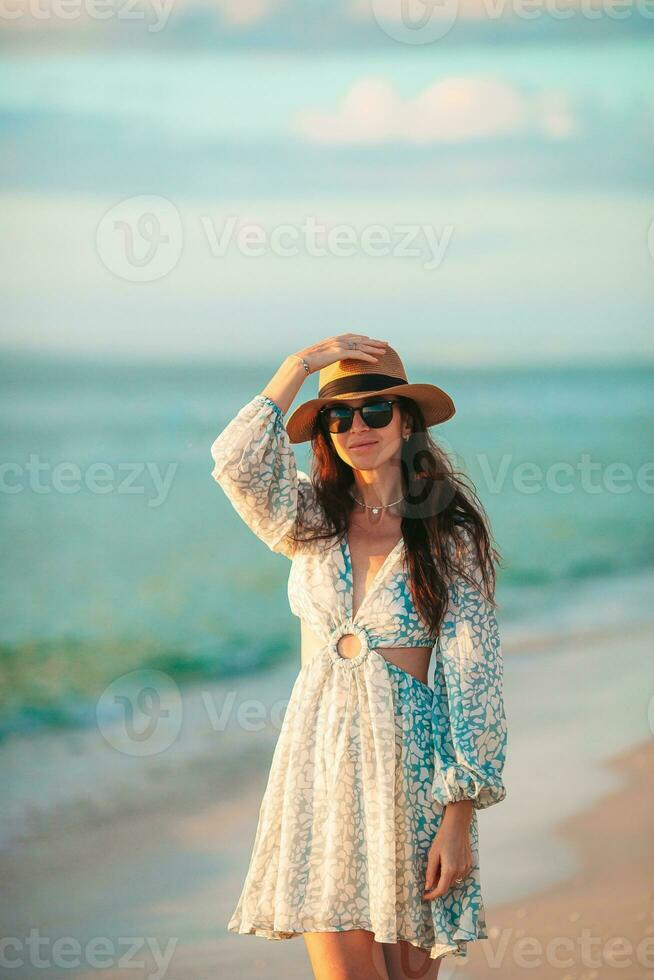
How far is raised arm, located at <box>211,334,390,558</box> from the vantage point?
229 centimetres

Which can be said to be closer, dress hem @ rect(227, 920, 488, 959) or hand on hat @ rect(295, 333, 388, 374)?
dress hem @ rect(227, 920, 488, 959)

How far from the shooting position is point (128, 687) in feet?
12.8

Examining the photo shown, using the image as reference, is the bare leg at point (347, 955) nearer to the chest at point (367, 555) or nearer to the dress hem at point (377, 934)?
the dress hem at point (377, 934)

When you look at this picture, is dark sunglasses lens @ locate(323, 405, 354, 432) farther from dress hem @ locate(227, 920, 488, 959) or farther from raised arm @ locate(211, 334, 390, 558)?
dress hem @ locate(227, 920, 488, 959)

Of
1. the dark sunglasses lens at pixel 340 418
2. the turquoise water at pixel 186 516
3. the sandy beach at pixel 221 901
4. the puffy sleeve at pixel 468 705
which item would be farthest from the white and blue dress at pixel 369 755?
the turquoise water at pixel 186 516

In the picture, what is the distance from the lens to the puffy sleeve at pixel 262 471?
2.29m

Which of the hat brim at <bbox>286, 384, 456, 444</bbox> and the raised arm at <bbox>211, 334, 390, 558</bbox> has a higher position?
the hat brim at <bbox>286, 384, 456, 444</bbox>

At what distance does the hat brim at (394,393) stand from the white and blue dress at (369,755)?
141mm

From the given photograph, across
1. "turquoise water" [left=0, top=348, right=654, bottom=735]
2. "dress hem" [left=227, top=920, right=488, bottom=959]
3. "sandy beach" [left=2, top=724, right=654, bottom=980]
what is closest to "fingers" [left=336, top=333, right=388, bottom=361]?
"dress hem" [left=227, top=920, right=488, bottom=959]

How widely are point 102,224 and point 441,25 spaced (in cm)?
116

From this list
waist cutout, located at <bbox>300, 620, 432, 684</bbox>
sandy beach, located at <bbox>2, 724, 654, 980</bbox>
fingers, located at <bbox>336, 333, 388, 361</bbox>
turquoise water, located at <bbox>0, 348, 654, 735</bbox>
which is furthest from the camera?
turquoise water, located at <bbox>0, 348, 654, 735</bbox>

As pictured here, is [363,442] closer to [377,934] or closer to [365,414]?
[365,414]

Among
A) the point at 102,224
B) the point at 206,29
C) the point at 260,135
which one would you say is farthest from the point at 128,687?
the point at 206,29

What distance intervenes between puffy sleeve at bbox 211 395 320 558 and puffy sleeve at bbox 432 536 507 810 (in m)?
0.33
